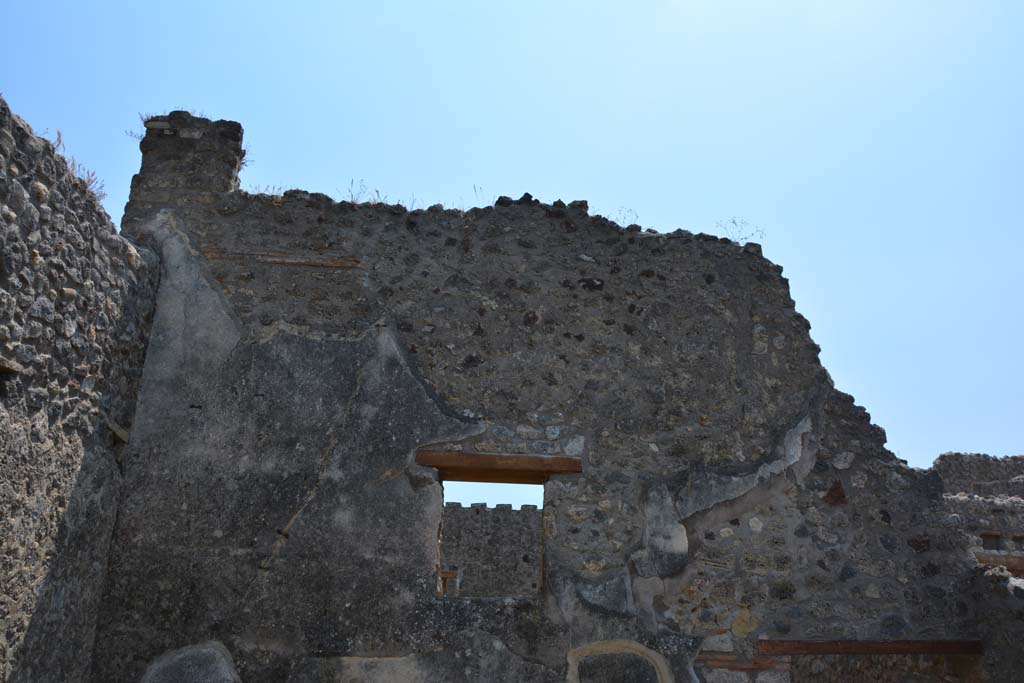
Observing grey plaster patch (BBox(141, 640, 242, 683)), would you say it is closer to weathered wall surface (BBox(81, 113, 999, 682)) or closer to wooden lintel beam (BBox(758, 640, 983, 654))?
weathered wall surface (BBox(81, 113, 999, 682))

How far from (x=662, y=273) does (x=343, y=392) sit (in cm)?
208

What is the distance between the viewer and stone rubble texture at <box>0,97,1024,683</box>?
4.40 meters

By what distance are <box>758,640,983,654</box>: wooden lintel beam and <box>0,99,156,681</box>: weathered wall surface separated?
3452mm

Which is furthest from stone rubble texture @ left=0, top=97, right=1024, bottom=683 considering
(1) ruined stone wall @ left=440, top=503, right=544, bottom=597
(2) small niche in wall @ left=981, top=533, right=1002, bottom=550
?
(1) ruined stone wall @ left=440, top=503, right=544, bottom=597

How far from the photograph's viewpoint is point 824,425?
529 centimetres

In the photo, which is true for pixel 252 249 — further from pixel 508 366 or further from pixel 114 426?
pixel 508 366

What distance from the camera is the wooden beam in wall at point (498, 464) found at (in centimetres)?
486

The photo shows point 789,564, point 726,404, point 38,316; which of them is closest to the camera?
point 38,316

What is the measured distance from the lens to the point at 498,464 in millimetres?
4891

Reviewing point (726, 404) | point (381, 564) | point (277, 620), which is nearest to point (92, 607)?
point (277, 620)

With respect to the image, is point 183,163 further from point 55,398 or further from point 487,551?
point 487,551

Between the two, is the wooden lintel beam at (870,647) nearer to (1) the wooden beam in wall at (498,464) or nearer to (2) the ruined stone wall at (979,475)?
(1) the wooden beam in wall at (498,464)

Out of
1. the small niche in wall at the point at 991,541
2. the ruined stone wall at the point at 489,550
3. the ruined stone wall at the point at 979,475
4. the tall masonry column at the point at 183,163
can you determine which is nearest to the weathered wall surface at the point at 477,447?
the tall masonry column at the point at 183,163

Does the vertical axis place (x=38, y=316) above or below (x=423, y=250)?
below
